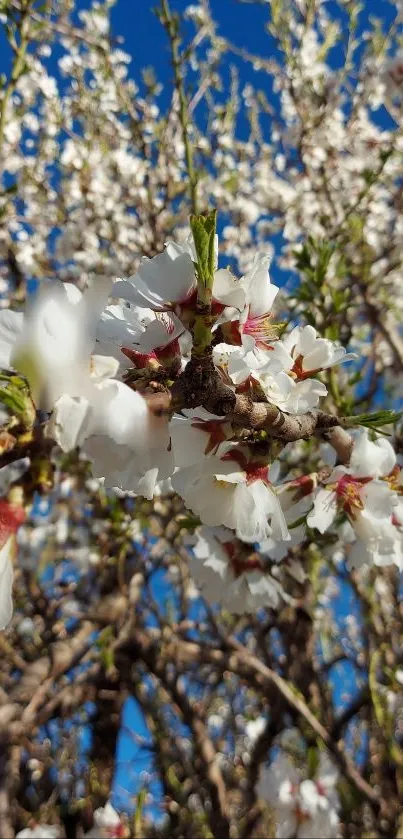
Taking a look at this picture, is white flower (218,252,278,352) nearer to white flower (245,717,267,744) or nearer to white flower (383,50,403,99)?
white flower (245,717,267,744)

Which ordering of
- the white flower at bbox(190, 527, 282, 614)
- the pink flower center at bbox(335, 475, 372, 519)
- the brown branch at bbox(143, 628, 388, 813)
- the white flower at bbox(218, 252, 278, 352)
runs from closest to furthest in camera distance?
the white flower at bbox(218, 252, 278, 352)
the pink flower center at bbox(335, 475, 372, 519)
the white flower at bbox(190, 527, 282, 614)
the brown branch at bbox(143, 628, 388, 813)

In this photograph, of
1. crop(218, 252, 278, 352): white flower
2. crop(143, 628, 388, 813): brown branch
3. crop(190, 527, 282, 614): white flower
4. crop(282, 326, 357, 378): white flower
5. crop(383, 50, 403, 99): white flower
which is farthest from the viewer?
crop(383, 50, 403, 99): white flower

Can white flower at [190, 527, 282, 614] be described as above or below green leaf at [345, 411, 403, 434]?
below

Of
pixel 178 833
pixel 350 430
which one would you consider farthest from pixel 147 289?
pixel 178 833

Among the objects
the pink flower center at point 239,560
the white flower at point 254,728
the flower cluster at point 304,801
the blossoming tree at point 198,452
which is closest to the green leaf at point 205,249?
the blossoming tree at point 198,452

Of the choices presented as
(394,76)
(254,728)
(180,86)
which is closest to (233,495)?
(180,86)

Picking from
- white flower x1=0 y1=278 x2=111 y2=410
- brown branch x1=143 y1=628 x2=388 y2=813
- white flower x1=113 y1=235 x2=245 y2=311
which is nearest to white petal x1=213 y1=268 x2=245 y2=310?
white flower x1=113 y1=235 x2=245 y2=311
